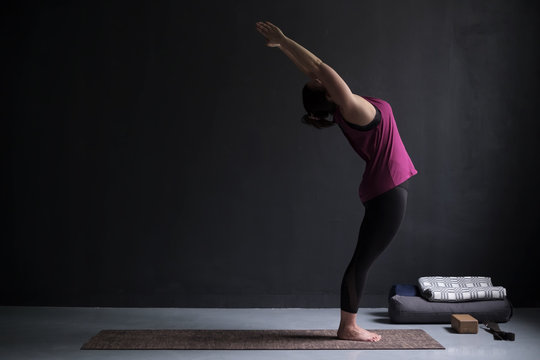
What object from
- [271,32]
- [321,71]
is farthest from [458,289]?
[271,32]

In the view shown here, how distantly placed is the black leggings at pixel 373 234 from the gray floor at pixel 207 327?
1.09ft

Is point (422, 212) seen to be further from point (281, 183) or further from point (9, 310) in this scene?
point (9, 310)

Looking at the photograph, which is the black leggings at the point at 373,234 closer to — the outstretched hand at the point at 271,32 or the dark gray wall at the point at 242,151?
the outstretched hand at the point at 271,32

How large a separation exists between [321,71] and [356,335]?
1415 millimetres

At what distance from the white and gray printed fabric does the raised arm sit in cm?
143

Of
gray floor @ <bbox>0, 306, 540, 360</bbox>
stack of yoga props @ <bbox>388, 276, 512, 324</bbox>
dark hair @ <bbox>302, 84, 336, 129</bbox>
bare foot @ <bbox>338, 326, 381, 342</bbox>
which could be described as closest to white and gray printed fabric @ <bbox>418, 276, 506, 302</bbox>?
stack of yoga props @ <bbox>388, 276, 512, 324</bbox>

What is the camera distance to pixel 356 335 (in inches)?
134

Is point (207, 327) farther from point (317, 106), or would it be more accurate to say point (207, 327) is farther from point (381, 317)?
point (317, 106)

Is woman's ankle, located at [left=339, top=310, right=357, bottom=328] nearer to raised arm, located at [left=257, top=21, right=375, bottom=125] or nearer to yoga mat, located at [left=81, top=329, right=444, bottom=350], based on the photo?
yoga mat, located at [left=81, top=329, right=444, bottom=350]

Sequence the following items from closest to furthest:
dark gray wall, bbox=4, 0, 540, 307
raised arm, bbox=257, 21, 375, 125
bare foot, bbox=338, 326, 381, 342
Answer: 1. raised arm, bbox=257, 21, 375, 125
2. bare foot, bbox=338, 326, 381, 342
3. dark gray wall, bbox=4, 0, 540, 307

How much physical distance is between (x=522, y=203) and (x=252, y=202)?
6.36 ft

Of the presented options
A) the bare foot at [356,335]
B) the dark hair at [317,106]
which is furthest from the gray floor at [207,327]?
the dark hair at [317,106]

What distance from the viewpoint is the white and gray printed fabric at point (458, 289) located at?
3992 millimetres

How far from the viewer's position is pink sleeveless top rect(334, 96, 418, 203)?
131 inches
